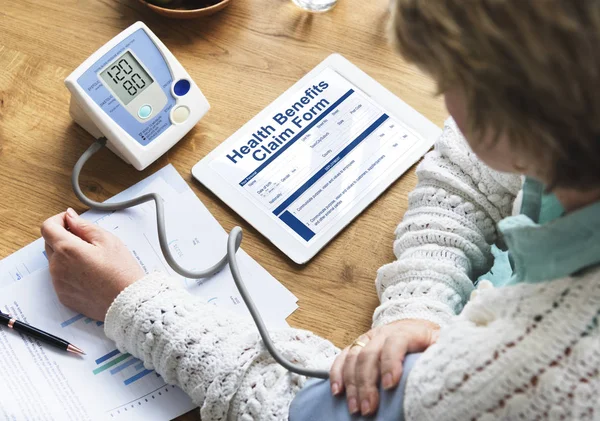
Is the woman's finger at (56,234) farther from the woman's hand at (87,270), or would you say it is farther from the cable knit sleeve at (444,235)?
the cable knit sleeve at (444,235)

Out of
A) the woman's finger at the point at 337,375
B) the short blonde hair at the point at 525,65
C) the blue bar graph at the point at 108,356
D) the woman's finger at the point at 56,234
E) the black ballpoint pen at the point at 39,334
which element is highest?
the short blonde hair at the point at 525,65

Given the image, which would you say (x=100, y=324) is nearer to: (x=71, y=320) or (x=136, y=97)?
(x=71, y=320)

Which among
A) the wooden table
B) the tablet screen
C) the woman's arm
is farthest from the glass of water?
the woman's arm

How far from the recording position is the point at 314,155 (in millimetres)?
845

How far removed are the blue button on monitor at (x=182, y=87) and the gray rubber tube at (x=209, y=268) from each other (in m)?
0.11

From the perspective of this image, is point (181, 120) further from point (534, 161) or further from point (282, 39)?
point (534, 161)

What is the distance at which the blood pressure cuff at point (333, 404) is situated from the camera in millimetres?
622

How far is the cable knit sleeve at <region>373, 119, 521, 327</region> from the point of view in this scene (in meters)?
0.72

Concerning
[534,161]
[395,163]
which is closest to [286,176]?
[395,163]

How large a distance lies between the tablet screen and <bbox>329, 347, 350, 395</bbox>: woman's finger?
161 millimetres

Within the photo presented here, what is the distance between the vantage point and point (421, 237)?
0.75 meters

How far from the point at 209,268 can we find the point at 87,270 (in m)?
0.13

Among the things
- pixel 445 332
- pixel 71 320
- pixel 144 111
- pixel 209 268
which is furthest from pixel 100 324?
pixel 445 332

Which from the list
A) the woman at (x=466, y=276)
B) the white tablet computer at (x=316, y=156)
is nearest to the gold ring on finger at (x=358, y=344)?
the woman at (x=466, y=276)
